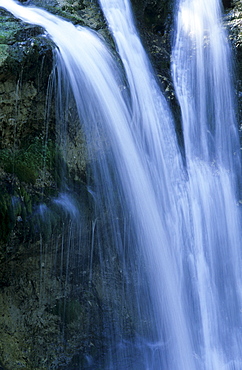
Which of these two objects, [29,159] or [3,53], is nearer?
[3,53]

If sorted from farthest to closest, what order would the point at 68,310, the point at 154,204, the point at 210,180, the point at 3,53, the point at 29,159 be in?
the point at 210,180
the point at 154,204
the point at 68,310
the point at 29,159
the point at 3,53

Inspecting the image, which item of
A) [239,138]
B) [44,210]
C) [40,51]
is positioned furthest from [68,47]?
[239,138]

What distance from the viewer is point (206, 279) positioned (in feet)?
21.8

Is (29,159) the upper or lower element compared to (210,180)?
lower

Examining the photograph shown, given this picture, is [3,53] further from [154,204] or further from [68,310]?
[68,310]

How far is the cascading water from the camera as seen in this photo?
5797mm

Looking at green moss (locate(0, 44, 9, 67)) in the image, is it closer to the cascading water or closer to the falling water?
the cascading water

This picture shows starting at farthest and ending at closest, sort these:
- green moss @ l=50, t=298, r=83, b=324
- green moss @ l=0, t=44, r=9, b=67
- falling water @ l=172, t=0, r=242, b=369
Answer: falling water @ l=172, t=0, r=242, b=369 → green moss @ l=50, t=298, r=83, b=324 → green moss @ l=0, t=44, r=9, b=67

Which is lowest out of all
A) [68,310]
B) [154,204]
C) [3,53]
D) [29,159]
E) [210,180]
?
[68,310]

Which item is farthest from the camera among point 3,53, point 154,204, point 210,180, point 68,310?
point 210,180

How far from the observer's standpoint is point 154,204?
6.26 meters

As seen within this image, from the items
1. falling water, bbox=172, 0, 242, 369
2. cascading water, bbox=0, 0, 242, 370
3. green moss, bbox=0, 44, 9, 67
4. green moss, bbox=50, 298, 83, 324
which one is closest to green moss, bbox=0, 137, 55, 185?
cascading water, bbox=0, 0, 242, 370

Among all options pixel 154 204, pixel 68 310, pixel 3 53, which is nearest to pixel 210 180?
pixel 154 204

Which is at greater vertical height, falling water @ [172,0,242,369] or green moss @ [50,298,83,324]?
falling water @ [172,0,242,369]
